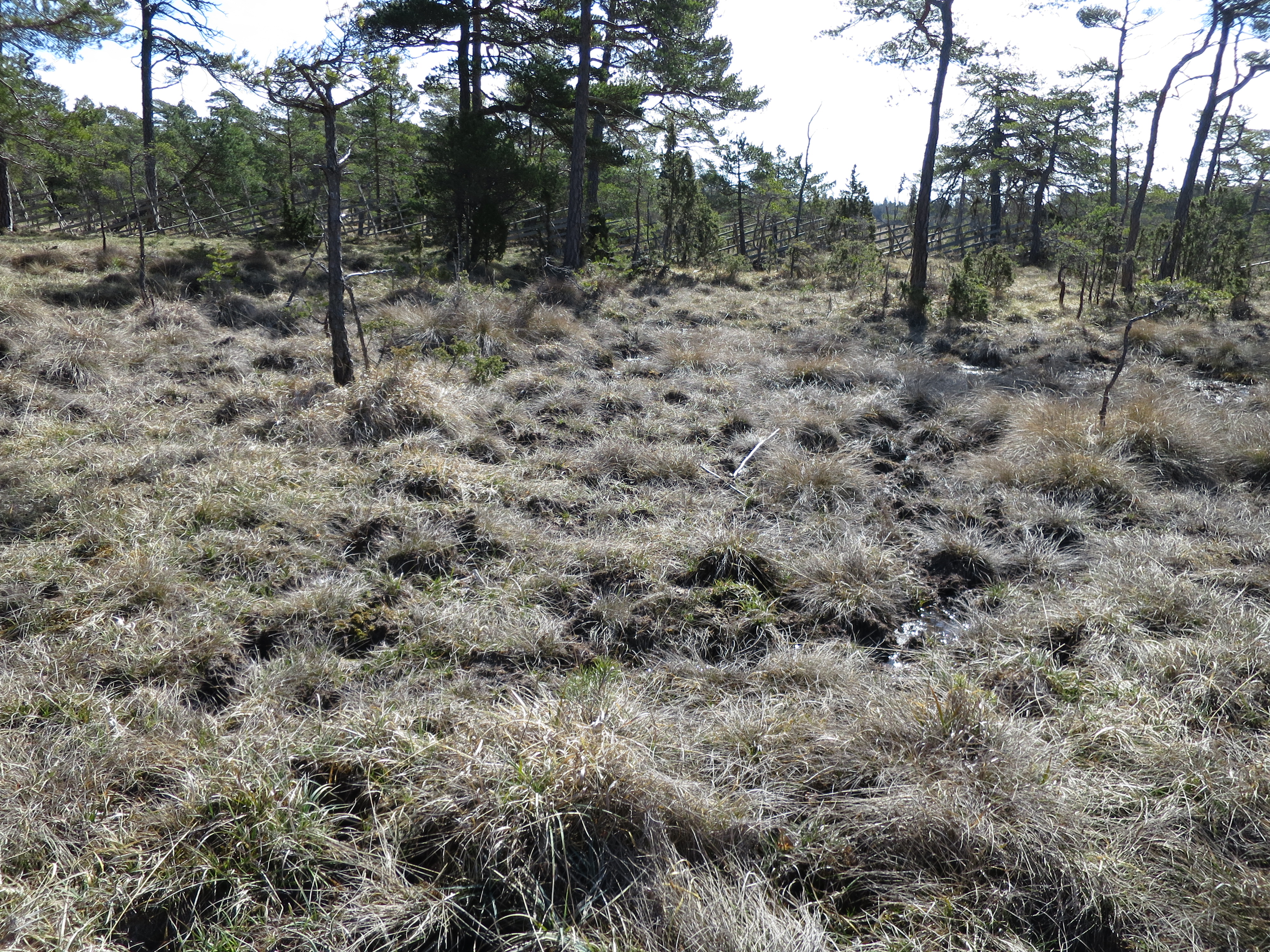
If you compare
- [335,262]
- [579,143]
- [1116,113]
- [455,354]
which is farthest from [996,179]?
[335,262]

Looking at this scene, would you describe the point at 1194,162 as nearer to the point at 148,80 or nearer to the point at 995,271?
the point at 995,271

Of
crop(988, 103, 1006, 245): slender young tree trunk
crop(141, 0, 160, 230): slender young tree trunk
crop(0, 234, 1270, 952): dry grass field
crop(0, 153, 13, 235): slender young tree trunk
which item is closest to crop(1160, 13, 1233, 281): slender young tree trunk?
crop(988, 103, 1006, 245): slender young tree trunk

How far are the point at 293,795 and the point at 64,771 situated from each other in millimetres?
807

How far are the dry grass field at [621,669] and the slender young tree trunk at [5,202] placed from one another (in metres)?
12.9

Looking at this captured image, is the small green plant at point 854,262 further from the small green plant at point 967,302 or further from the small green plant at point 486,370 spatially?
the small green plant at point 486,370

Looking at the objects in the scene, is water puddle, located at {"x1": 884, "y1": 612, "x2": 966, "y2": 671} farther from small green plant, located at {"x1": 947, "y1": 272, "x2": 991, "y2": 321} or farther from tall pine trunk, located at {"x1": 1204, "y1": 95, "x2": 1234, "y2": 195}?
tall pine trunk, located at {"x1": 1204, "y1": 95, "x2": 1234, "y2": 195}

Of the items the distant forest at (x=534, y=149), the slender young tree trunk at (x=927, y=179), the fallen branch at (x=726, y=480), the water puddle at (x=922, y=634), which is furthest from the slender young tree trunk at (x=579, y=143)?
the water puddle at (x=922, y=634)

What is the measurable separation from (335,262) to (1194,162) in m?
18.4

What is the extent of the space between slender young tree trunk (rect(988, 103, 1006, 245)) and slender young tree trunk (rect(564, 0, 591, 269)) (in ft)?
49.0

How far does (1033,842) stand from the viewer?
2.15m

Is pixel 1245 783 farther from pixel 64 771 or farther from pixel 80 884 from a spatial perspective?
pixel 64 771

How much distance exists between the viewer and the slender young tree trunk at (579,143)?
14938 mm

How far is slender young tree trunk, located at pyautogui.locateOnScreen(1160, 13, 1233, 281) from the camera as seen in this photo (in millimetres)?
15539

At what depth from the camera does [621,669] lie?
130 inches
